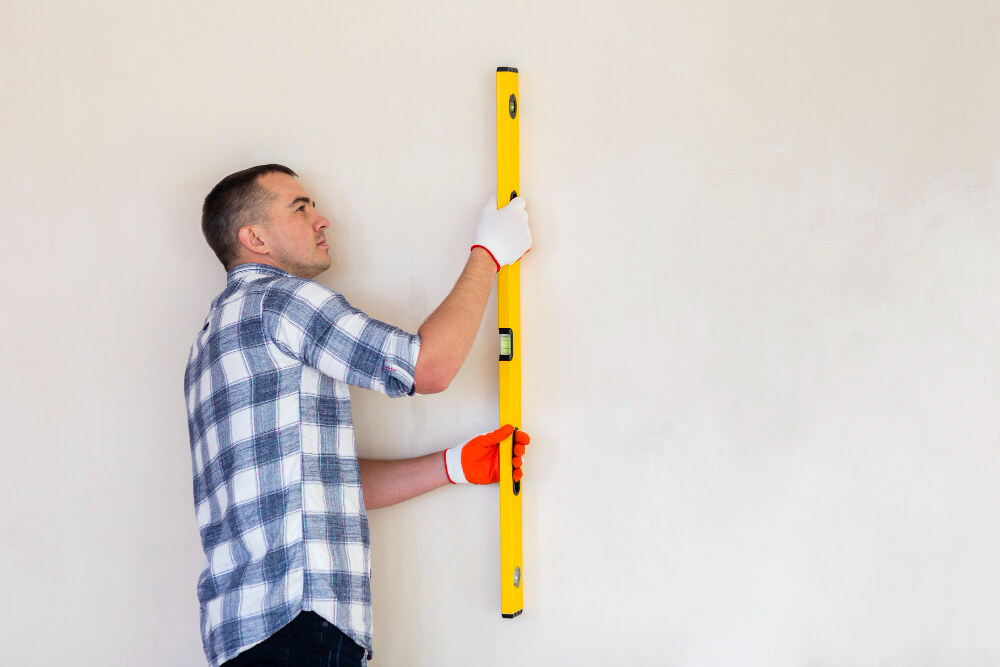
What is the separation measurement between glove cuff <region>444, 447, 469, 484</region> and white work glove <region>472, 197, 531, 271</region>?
0.42 meters

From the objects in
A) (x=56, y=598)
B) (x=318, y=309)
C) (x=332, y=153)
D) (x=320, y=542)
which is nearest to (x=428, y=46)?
(x=332, y=153)

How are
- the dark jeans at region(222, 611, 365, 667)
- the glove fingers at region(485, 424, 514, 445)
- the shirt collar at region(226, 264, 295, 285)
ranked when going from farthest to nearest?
the glove fingers at region(485, 424, 514, 445)
the shirt collar at region(226, 264, 295, 285)
the dark jeans at region(222, 611, 365, 667)

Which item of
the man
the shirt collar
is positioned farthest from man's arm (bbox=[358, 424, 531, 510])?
the shirt collar

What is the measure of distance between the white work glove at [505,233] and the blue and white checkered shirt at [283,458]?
1.11ft

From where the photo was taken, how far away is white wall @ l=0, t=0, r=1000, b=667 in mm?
1729

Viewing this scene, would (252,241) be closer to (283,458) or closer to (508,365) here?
(283,458)

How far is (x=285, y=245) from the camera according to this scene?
5.43 feet

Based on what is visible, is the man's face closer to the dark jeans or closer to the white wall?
the white wall

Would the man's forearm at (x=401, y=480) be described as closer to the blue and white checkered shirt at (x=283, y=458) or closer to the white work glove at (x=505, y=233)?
the blue and white checkered shirt at (x=283, y=458)

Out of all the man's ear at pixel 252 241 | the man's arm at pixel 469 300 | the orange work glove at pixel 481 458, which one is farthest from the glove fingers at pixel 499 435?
the man's ear at pixel 252 241

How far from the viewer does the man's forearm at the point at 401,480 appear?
176 centimetres

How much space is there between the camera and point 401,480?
1773 millimetres

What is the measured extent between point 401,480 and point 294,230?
599mm

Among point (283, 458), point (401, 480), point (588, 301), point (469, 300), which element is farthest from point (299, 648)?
point (588, 301)
